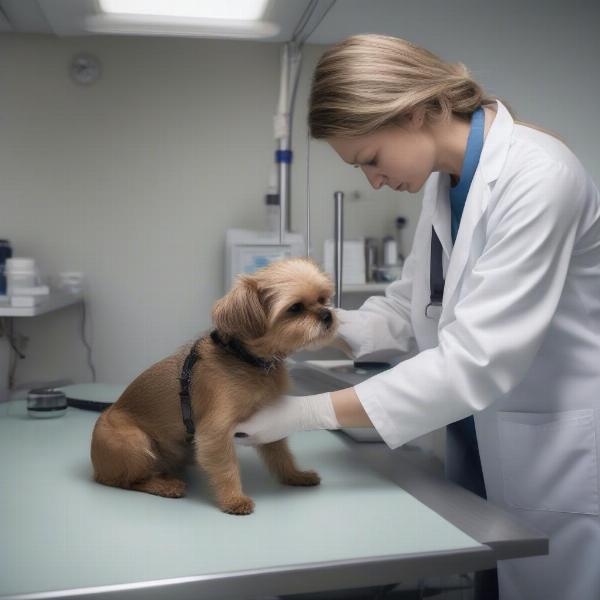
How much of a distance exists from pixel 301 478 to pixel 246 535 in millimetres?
259

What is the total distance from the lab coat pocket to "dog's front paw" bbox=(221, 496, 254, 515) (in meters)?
0.49

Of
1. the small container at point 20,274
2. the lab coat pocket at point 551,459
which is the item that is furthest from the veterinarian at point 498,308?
the small container at point 20,274

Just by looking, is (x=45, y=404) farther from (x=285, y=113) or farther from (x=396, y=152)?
(x=285, y=113)

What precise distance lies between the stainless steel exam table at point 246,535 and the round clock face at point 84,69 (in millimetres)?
2009

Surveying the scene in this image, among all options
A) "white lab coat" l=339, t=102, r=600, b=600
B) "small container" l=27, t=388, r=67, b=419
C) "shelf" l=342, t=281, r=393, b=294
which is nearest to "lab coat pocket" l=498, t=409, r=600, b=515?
"white lab coat" l=339, t=102, r=600, b=600

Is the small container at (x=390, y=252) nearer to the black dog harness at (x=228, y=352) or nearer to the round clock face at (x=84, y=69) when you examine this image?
the round clock face at (x=84, y=69)

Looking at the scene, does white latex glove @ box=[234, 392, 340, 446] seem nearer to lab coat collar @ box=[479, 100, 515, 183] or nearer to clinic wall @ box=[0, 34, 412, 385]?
lab coat collar @ box=[479, 100, 515, 183]

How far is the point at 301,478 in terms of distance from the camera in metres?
1.15

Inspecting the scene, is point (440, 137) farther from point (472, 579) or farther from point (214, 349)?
point (472, 579)

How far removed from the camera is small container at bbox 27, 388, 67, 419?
63.0 inches

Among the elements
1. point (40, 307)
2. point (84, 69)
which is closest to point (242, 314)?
point (40, 307)

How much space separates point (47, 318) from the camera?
2.79m

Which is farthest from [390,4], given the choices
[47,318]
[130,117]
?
[47,318]

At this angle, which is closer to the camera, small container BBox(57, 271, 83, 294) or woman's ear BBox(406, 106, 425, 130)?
woman's ear BBox(406, 106, 425, 130)
